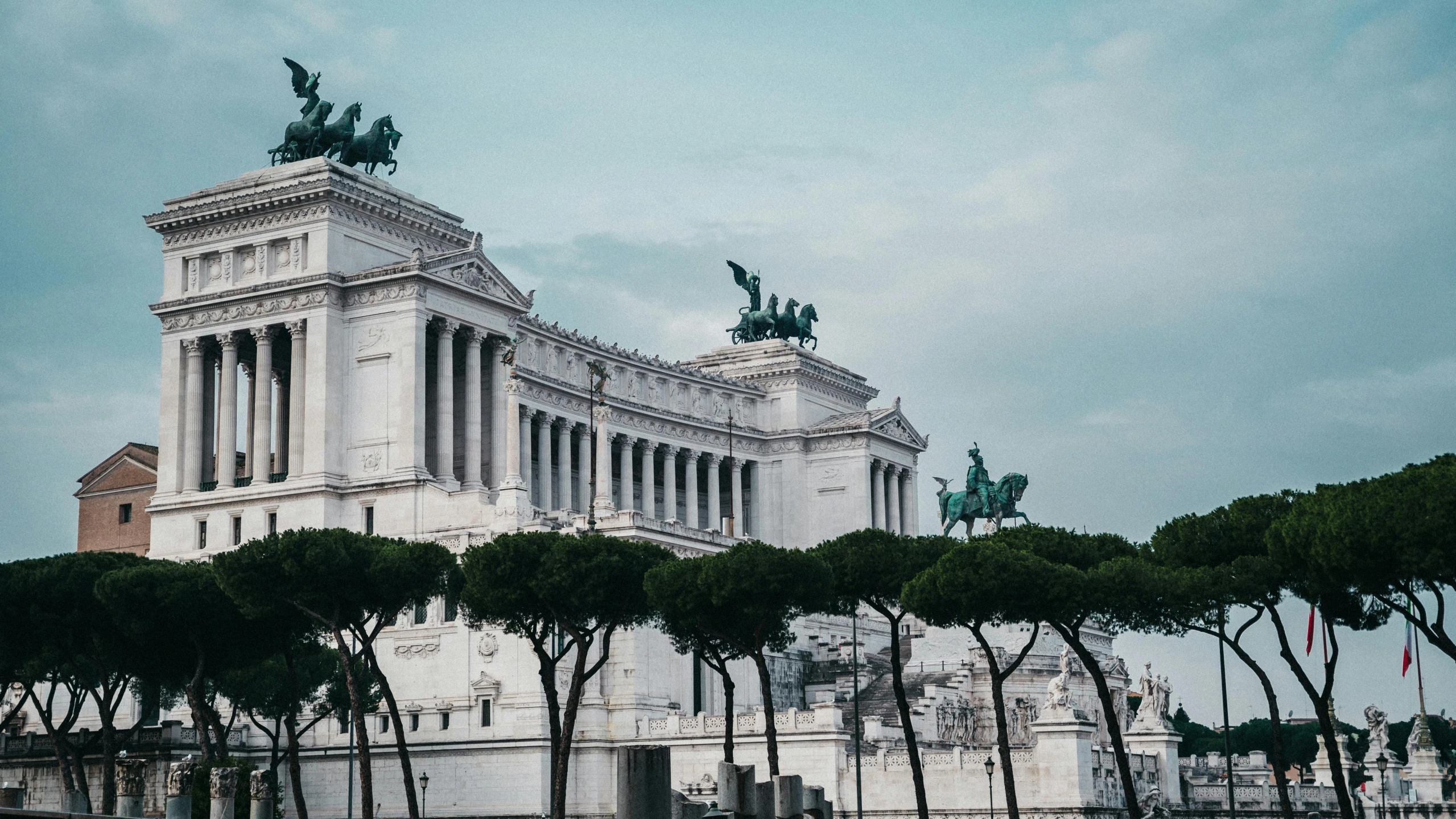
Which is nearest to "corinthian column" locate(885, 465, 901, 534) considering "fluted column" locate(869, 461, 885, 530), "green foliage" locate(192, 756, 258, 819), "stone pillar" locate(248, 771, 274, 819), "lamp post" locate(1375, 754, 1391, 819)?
"fluted column" locate(869, 461, 885, 530)

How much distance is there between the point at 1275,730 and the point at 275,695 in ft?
128

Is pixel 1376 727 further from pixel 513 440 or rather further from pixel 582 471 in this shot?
pixel 582 471

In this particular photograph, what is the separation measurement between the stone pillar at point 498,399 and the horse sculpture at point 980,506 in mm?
29771

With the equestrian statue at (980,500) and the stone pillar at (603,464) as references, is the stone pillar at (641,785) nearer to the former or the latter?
the stone pillar at (603,464)

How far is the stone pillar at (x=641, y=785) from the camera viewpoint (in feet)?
100

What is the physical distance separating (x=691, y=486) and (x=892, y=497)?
15834mm

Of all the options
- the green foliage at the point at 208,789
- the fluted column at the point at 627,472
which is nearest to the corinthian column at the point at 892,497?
the fluted column at the point at 627,472

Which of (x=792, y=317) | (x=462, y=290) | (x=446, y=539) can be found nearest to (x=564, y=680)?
(x=446, y=539)

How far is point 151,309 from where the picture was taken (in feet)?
350

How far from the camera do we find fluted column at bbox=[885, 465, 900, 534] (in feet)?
457

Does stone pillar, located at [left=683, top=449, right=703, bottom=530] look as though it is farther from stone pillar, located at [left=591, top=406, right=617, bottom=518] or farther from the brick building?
the brick building

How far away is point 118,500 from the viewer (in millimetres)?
127438

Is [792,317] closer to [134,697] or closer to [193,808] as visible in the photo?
[134,697]

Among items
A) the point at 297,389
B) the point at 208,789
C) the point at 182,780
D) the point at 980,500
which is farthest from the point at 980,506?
the point at 182,780
